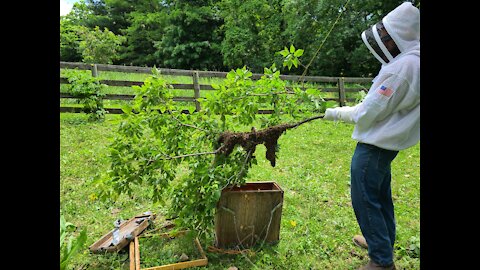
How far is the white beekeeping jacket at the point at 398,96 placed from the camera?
2.22 metres

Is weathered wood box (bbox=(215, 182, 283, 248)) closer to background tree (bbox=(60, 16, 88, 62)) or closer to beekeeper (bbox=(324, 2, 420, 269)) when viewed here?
beekeeper (bbox=(324, 2, 420, 269))

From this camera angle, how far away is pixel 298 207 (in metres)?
4.09

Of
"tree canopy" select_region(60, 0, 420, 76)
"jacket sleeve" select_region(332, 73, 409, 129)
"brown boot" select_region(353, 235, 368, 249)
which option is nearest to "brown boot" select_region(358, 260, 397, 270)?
"brown boot" select_region(353, 235, 368, 249)

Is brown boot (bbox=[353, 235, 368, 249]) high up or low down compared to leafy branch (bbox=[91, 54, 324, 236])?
down

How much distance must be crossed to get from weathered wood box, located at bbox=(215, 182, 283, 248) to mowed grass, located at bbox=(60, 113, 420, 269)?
5.1 inches

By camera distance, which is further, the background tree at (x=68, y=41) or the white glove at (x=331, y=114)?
the background tree at (x=68, y=41)

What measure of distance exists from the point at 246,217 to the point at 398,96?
5.25 ft

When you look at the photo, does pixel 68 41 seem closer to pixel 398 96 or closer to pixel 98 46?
pixel 98 46

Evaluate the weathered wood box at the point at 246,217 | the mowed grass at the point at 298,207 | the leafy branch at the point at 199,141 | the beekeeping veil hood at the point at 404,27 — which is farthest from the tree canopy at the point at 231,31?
the weathered wood box at the point at 246,217

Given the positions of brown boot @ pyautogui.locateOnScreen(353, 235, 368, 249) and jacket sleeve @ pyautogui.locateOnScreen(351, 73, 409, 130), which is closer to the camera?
jacket sleeve @ pyautogui.locateOnScreen(351, 73, 409, 130)

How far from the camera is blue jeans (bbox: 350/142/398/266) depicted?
2461 mm

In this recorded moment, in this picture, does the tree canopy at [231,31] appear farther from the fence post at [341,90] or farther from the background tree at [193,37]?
the fence post at [341,90]

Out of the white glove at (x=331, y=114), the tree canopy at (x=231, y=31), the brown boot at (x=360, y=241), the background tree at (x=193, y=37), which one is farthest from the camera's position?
the background tree at (x=193, y=37)
